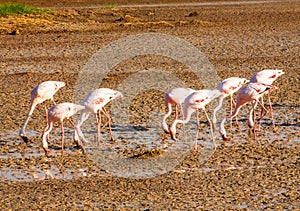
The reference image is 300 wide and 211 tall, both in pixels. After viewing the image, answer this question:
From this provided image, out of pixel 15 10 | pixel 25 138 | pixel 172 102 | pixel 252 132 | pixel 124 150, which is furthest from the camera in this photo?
pixel 15 10

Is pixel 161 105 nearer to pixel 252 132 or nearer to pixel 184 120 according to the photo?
pixel 184 120

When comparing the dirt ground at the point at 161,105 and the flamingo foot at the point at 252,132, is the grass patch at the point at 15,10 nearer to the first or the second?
the dirt ground at the point at 161,105

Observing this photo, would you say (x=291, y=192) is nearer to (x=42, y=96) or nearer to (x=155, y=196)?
(x=155, y=196)

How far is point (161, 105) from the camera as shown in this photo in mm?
13234

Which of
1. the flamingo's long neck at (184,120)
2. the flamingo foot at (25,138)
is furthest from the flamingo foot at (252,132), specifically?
the flamingo foot at (25,138)

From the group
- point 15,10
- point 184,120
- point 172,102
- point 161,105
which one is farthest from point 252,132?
point 15,10

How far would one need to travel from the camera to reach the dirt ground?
844cm

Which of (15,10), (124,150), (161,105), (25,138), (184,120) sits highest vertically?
(15,10)

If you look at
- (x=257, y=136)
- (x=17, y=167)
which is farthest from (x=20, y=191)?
(x=257, y=136)

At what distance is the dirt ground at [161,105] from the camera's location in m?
8.44

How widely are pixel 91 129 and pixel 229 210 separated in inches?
174

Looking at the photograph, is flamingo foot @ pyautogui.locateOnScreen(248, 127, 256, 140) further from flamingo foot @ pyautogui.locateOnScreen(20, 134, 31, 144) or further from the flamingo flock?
flamingo foot @ pyautogui.locateOnScreen(20, 134, 31, 144)

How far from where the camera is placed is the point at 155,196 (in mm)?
8484

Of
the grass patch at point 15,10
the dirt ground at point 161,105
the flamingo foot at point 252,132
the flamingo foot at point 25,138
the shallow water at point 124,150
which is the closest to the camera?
the dirt ground at point 161,105
